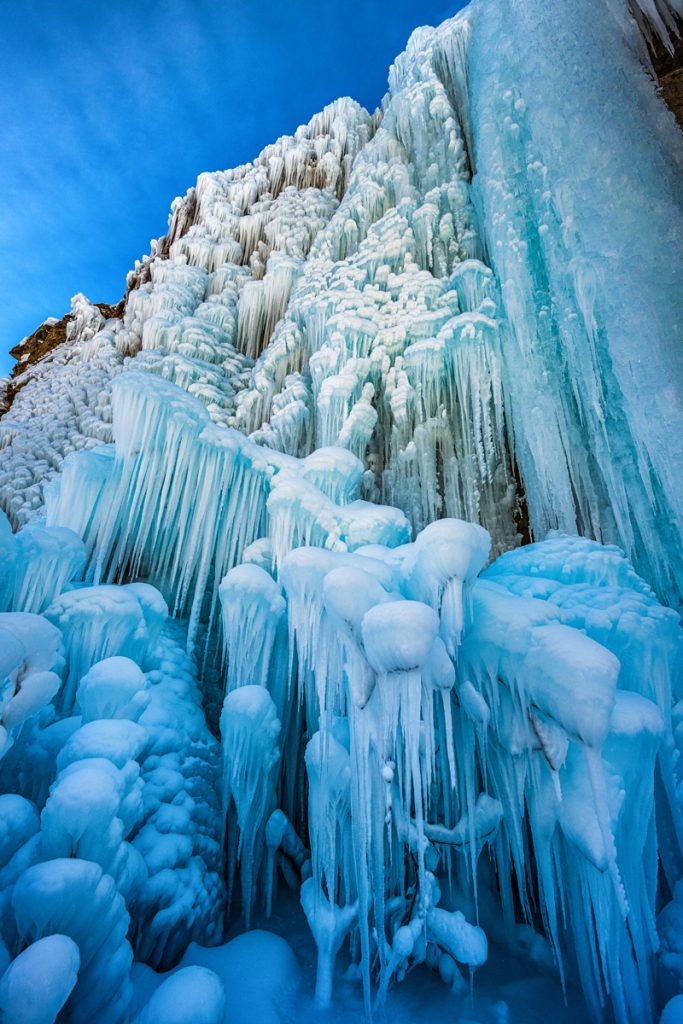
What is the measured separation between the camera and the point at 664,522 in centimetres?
484

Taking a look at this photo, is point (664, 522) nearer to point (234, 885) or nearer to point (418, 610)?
point (418, 610)

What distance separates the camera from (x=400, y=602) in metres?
3.04

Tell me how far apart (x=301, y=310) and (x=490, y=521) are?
4225 millimetres

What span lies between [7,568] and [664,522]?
5755mm

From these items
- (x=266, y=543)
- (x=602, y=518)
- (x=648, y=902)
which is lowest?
(x=648, y=902)

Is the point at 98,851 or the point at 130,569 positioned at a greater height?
the point at 130,569

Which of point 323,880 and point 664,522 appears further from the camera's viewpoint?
point 664,522

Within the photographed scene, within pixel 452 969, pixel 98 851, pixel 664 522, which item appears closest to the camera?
pixel 98 851

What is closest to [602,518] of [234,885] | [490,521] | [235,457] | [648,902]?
[490,521]

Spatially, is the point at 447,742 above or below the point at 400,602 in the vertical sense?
below

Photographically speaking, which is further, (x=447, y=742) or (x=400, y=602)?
(x=447, y=742)

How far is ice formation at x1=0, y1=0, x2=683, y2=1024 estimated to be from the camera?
9.71ft

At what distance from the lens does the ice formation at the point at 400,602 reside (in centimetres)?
296

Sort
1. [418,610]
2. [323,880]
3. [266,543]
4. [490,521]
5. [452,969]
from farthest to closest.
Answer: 1. [490,521]
2. [266,543]
3. [323,880]
4. [452,969]
5. [418,610]
